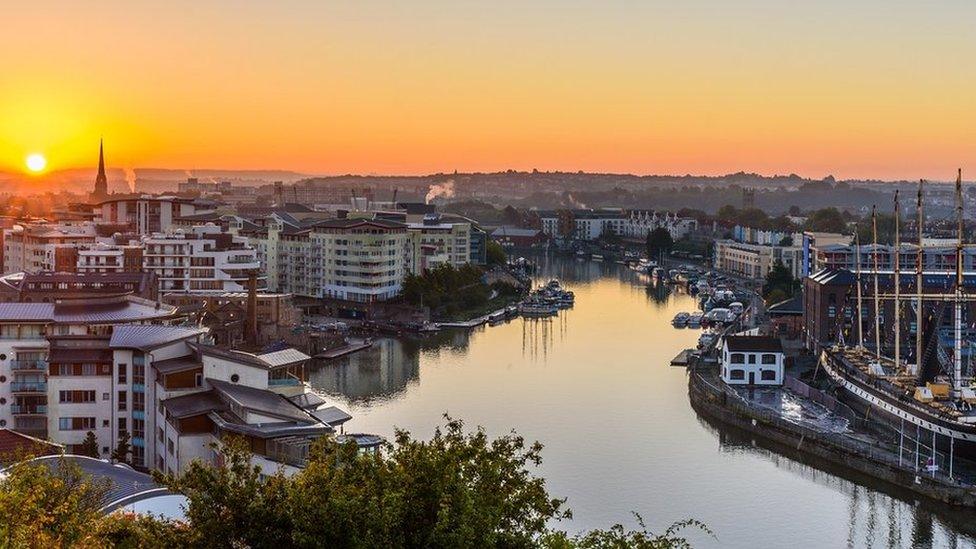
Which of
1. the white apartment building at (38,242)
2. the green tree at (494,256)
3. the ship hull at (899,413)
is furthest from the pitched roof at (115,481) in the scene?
the green tree at (494,256)

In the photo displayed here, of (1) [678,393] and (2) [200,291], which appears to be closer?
(1) [678,393]

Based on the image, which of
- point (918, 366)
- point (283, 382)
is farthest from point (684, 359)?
point (283, 382)

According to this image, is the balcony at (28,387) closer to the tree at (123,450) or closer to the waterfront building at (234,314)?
the tree at (123,450)

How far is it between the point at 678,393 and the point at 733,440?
6.36 ft

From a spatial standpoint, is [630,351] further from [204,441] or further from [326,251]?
[204,441]

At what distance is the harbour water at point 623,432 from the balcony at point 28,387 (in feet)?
8.39

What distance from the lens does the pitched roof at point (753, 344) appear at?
35.5ft

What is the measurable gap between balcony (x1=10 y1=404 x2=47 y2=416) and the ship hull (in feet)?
17.9

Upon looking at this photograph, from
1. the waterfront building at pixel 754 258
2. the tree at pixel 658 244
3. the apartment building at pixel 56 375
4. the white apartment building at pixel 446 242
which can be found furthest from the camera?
the tree at pixel 658 244

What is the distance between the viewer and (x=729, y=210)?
38.8 meters

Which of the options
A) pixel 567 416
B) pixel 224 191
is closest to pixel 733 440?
pixel 567 416

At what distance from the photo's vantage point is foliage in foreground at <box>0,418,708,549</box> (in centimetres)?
325

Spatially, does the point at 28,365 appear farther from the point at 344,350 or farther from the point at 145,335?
the point at 344,350

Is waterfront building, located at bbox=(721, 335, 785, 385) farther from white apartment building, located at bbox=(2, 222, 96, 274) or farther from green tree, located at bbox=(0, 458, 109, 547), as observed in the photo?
white apartment building, located at bbox=(2, 222, 96, 274)
